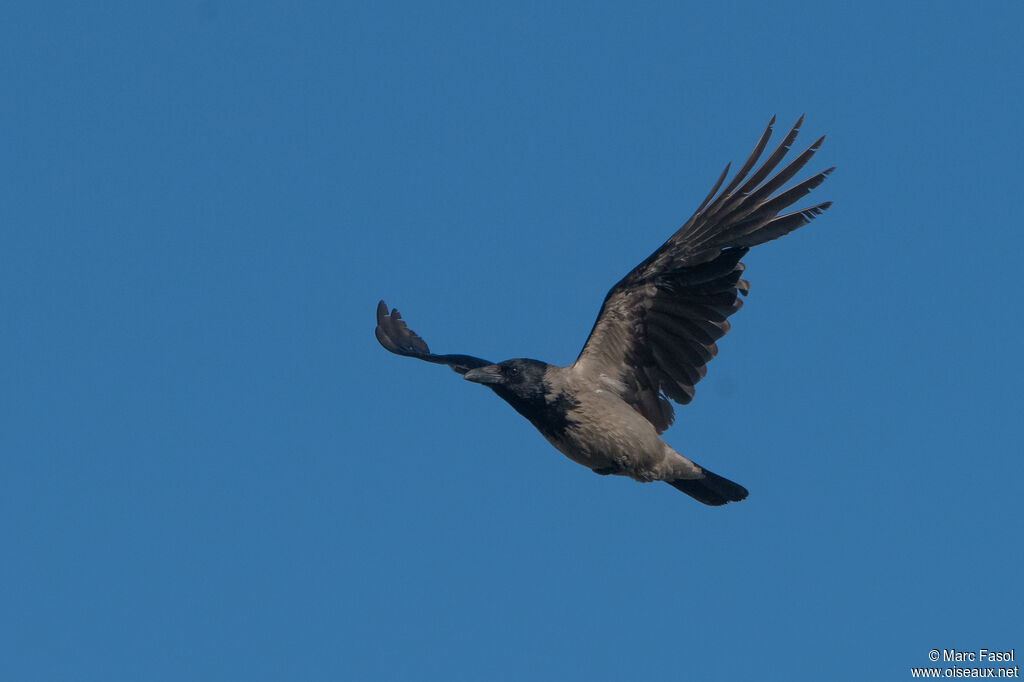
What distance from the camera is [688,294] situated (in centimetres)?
1286

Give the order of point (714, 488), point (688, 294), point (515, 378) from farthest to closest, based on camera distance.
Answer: point (714, 488) → point (515, 378) → point (688, 294)

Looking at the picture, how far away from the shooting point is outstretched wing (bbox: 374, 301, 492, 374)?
1485cm

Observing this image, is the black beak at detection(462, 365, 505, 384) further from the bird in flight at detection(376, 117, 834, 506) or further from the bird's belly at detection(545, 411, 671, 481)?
the bird's belly at detection(545, 411, 671, 481)

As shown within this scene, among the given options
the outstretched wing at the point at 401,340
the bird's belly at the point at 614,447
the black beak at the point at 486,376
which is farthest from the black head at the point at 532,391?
the outstretched wing at the point at 401,340

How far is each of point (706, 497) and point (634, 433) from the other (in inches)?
59.7

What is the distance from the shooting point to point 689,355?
13.3 m

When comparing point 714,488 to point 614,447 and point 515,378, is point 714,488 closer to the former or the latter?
point 614,447

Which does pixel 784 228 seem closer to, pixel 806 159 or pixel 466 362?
pixel 806 159

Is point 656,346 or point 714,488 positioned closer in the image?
point 656,346

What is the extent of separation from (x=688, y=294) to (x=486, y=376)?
215cm

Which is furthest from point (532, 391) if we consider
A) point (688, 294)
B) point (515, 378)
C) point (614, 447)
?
point (688, 294)

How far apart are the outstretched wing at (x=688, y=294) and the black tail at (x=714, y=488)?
81cm

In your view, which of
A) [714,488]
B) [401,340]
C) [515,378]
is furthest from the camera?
[401,340]

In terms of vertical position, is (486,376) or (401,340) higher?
(401,340)
